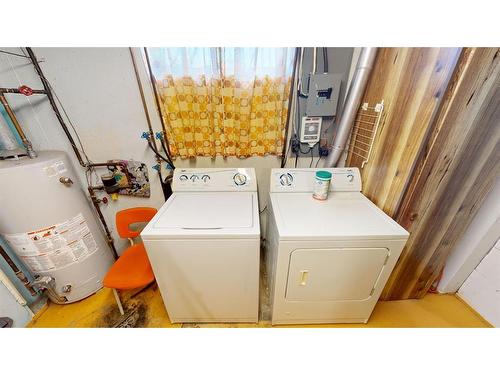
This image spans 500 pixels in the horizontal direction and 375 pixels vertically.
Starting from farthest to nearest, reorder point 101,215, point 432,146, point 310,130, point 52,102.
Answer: point 101,215, point 310,130, point 52,102, point 432,146

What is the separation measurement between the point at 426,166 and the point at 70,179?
2.46m

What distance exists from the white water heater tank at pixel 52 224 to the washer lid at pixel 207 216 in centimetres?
82

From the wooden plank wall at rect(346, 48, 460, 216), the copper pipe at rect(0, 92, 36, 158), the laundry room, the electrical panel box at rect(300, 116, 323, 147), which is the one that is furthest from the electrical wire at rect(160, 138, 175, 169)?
the wooden plank wall at rect(346, 48, 460, 216)

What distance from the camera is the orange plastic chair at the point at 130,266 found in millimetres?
1440

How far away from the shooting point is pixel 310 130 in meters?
1.70

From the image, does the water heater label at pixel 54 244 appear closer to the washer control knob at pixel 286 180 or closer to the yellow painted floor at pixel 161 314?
the yellow painted floor at pixel 161 314

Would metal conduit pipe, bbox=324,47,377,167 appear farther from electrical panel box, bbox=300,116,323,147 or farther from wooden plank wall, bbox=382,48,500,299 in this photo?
wooden plank wall, bbox=382,48,500,299

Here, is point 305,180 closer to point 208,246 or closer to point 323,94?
point 323,94

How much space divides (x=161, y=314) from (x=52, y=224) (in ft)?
3.57

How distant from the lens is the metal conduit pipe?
1.43 m

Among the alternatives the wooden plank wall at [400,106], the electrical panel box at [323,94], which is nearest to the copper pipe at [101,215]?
the electrical panel box at [323,94]

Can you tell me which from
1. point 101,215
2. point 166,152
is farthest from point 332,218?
point 101,215

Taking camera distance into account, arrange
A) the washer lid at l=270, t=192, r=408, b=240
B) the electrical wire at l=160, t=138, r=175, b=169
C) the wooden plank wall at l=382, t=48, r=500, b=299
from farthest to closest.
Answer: the electrical wire at l=160, t=138, r=175, b=169
the washer lid at l=270, t=192, r=408, b=240
the wooden plank wall at l=382, t=48, r=500, b=299

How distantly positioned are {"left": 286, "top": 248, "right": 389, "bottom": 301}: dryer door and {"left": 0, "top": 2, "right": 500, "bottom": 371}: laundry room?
1cm
